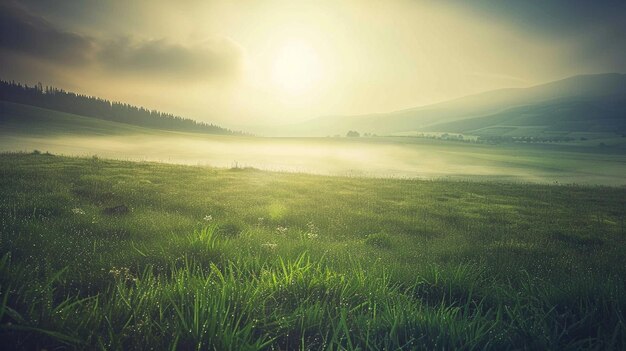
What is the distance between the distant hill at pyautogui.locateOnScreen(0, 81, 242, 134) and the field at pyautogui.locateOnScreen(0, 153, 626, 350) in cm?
18050

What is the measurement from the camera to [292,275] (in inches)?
167

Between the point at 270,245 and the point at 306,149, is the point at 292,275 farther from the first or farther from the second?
the point at 306,149

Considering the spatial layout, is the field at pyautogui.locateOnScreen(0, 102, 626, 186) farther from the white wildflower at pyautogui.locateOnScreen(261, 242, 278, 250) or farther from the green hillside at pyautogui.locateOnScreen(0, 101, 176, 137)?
the white wildflower at pyautogui.locateOnScreen(261, 242, 278, 250)

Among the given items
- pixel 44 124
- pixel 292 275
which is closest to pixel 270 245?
pixel 292 275

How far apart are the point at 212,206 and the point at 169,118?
19968 cm

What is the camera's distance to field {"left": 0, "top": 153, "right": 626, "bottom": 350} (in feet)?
9.87

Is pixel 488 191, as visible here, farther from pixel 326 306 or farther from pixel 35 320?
pixel 35 320

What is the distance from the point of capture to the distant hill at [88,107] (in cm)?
15812

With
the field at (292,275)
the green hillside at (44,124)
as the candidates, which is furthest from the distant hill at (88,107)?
the field at (292,275)

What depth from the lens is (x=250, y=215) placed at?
13305 millimetres

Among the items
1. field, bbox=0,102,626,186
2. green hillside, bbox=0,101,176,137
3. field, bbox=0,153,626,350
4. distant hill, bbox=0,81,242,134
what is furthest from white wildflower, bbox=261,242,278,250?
distant hill, bbox=0,81,242,134

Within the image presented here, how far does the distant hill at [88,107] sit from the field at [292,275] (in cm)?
18050

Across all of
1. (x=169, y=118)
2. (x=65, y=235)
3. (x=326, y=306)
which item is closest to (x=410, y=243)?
(x=326, y=306)

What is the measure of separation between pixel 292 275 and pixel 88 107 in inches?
8110
